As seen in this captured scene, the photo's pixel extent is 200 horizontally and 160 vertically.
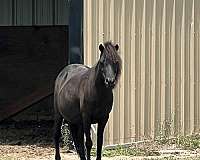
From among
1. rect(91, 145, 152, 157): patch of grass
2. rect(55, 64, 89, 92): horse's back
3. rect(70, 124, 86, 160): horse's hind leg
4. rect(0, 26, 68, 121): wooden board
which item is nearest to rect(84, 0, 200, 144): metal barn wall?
rect(91, 145, 152, 157): patch of grass

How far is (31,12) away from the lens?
14.7 meters

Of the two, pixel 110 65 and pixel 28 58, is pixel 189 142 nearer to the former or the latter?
pixel 110 65

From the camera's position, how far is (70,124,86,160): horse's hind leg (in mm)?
8828

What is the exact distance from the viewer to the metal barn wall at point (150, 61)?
10.6 metres

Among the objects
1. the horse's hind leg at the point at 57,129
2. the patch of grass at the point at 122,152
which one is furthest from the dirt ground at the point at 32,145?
the horse's hind leg at the point at 57,129

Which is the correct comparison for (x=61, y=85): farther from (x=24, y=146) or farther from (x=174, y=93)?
(x=174, y=93)

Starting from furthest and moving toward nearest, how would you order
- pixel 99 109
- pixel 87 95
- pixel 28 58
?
pixel 28 58
pixel 87 95
pixel 99 109

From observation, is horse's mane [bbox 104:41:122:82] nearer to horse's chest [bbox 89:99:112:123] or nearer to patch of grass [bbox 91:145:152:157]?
horse's chest [bbox 89:99:112:123]

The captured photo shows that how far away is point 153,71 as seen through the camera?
37.4ft

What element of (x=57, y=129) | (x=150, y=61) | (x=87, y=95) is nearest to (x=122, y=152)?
(x=57, y=129)

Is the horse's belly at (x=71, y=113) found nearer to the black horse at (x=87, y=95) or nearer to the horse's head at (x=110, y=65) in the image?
the black horse at (x=87, y=95)

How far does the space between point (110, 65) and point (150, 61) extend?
146 inches

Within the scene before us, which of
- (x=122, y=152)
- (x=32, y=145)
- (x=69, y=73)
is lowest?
(x=32, y=145)

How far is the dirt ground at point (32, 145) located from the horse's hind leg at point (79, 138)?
635 millimetres
